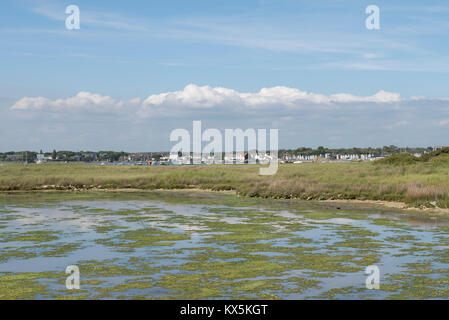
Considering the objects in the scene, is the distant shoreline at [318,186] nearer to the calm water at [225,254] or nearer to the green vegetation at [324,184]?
the green vegetation at [324,184]

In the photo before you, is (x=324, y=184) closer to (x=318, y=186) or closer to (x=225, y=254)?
(x=318, y=186)

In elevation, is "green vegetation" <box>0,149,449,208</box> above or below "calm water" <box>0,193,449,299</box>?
above

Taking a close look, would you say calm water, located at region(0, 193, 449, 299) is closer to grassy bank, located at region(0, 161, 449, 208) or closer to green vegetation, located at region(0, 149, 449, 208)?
green vegetation, located at region(0, 149, 449, 208)

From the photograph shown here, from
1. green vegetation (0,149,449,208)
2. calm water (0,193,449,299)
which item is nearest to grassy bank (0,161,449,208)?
green vegetation (0,149,449,208)

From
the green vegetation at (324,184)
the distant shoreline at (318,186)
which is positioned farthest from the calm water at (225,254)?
the green vegetation at (324,184)

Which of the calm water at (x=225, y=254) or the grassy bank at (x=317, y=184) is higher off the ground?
the grassy bank at (x=317, y=184)

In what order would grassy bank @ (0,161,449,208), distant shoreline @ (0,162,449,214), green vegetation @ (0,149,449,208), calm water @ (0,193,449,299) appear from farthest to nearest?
green vegetation @ (0,149,449,208)
grassy bank @ (0,161,449,208)
distant shoreline @ (0,162,449,214)
calm water @ (0,193,449,299)

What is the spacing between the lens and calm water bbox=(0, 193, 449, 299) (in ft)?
45.2

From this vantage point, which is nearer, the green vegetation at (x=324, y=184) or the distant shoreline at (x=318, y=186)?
the distant shoreline at (x=318, y=186)

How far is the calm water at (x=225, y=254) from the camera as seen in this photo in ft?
45.2

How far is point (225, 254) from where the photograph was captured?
18578mm

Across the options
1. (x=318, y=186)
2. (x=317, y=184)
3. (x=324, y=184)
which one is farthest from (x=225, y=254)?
(x=317, y=184)
